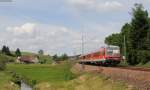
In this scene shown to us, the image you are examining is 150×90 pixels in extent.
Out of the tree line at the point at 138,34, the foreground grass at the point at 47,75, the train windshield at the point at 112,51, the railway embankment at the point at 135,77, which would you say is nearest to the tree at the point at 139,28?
the tree line at the point at 138,34

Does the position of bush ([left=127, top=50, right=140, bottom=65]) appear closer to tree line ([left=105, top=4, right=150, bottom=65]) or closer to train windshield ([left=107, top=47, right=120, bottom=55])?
tree line ([left=105, top=4, right=150, bottom=65])

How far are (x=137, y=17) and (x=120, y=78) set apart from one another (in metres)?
58.0

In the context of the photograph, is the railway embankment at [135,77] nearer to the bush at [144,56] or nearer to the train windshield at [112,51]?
the train windshield at [112,51]

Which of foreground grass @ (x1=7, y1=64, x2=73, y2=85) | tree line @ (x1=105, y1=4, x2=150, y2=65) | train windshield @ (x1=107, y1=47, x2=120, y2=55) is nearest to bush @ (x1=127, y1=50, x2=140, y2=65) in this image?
tree line @ (x1=105, y1=4, x2=150, y2=65)

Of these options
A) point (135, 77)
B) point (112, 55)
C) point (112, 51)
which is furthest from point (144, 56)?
point (135, 77)

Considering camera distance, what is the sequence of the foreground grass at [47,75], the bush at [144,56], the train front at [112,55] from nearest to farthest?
1. the train front at [112,55]
2. the foreground grass at [47,75]
3. the bush at [144,56]

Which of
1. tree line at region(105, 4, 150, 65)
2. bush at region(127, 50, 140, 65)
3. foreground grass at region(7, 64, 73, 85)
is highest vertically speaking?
tree line at region(105, 4, 150, 65)

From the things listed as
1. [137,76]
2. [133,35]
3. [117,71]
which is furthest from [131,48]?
[137,76]

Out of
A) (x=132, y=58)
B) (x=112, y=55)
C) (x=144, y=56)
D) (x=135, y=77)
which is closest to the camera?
(x=135, y=77)

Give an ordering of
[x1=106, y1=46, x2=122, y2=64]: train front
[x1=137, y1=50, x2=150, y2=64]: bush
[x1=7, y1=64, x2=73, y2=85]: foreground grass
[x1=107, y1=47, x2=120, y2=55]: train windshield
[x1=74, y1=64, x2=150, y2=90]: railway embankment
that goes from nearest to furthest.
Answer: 1. [x1=74, y1=64, x2=150, y2=90]: railway embankment
2. [x1=106, y1=46, x2=122, y2=64]: train front
3. [x1=107, y1=47, x2=120, y2=55]: train windshield
4. [x1=7, y1=64, x2=73, y2=85]: foreground grass
5. [x1=137, y1=50, x2=150, y2=64]: bush

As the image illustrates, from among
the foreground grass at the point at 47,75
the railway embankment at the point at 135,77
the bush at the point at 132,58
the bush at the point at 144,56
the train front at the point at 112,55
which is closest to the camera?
the railway embankment at the point at 135,77

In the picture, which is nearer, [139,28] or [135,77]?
[135,77]

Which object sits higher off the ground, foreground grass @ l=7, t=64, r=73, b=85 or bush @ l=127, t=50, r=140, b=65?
bush @ l=127, t=50, r=140, b=65

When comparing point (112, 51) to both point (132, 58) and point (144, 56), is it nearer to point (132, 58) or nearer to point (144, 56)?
point (144, 56)
